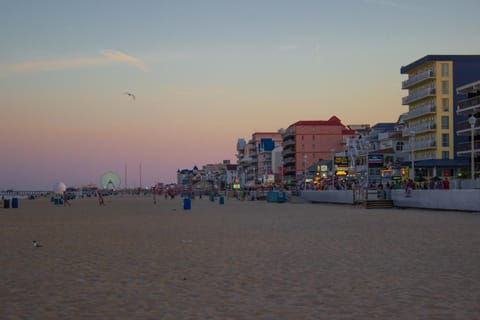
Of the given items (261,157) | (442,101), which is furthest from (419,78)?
(261,157)

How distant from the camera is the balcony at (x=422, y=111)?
77.8 meters

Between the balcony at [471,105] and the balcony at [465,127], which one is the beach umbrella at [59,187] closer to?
the balcony at [465,127]

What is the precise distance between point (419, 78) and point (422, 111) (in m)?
4.26

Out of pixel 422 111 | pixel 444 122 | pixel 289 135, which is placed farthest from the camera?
pixel 289 135

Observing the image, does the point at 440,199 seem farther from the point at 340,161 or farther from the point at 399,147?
the point at 399,147

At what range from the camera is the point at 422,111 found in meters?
79.8

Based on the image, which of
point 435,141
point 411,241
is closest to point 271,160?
point 435,141

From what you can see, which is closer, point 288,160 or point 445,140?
point 445,140

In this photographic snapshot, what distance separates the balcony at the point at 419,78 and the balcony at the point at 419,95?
47.2 inches

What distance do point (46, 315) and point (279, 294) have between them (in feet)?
11.0

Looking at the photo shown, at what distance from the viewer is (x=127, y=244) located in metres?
18.1

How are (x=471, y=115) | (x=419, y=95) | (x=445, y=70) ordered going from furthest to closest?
(x=419, y=95), (x=445, y=70), (x=471, y=115)

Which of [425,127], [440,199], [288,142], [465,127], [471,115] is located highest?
[288,142]

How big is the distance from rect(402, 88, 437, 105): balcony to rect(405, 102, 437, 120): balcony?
1.16 meters
